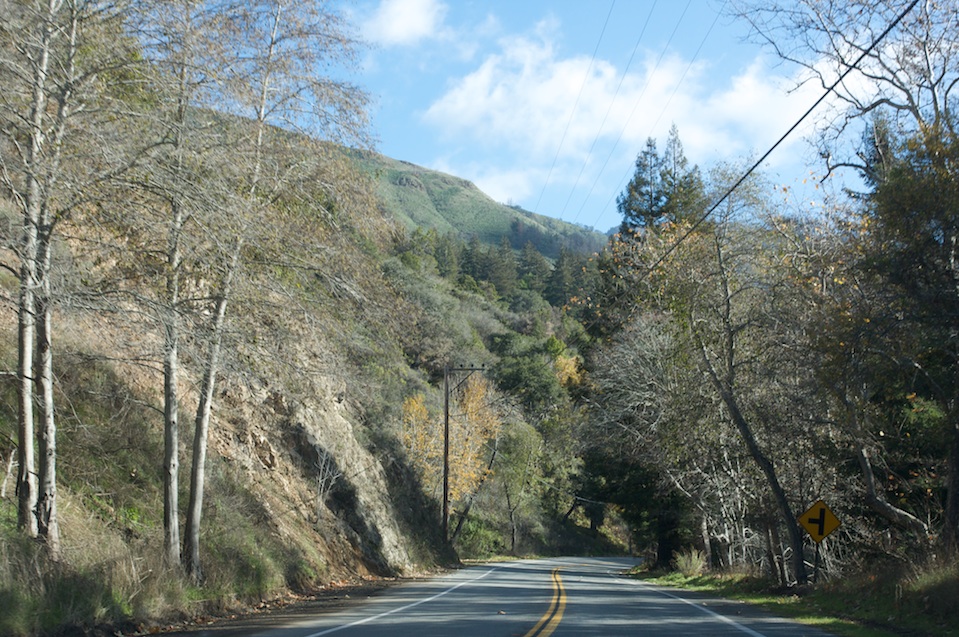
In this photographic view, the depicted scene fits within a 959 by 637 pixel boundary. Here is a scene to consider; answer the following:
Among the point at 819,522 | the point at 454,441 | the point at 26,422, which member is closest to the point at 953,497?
the point at 819,522

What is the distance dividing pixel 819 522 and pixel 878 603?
2.44 meters

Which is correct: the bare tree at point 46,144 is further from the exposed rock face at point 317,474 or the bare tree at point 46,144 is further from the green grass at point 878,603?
the green grass at point 878,603

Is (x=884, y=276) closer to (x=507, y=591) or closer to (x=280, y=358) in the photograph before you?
(x=280, y=358)

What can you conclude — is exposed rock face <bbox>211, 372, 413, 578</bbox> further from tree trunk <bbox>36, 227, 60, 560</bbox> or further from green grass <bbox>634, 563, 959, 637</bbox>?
green grass <bbox>634, 563, 959, 637</bbox>

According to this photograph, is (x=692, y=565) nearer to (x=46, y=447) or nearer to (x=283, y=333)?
(x=283, y=333)

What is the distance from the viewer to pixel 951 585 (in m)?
11.9

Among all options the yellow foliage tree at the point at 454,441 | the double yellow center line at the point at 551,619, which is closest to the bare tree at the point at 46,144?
the double yellow center line at the point at 551,619

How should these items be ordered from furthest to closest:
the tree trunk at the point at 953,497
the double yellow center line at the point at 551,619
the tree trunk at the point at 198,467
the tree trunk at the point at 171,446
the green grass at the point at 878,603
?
the tree trunk at the point at 953,497
the tree trunk at the point at 198,467
the tree trunk at the point at 171,446
the green grass at the point at 878,603
the double yellow center line at the point at 551,619

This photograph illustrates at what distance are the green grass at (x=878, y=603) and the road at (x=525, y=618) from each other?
79cm

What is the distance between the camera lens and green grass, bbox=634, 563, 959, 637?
38.6ft

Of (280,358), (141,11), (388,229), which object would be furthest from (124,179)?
(388,229)

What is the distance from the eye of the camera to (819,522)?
646 inches

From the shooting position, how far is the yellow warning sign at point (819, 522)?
16281mm

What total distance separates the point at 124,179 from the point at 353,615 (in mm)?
7708
